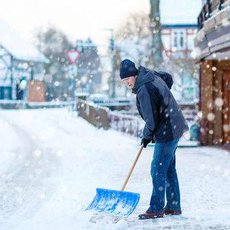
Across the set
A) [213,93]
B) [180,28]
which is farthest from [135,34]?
[213,93]

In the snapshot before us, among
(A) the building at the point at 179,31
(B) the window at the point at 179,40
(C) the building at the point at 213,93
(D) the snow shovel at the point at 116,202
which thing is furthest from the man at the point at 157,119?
(B) the window at the point at 179,40

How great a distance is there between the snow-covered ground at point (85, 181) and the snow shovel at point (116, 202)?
129mm

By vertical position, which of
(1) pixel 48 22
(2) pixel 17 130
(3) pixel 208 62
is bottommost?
(2) pixel 17 130

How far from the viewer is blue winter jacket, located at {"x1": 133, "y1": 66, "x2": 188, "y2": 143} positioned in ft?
21.8

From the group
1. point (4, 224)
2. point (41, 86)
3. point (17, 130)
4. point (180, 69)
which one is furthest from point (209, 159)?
point (41, 86)

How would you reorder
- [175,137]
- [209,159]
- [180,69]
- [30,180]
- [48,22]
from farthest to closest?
[48,22]
[180,69]
[209,159]
[30,180]
[175,137]

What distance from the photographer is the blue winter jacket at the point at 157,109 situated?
6.63m

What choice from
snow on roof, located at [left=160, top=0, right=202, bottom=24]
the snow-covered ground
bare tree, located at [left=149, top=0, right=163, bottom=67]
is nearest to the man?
the snow-covered ground

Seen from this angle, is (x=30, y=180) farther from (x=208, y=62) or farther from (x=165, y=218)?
(x=208, y=62)

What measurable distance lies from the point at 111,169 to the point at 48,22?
66.9 m

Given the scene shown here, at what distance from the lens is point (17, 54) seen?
51.3 m

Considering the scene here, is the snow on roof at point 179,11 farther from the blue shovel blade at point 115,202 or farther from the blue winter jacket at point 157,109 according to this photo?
the blue winter jacket at point 157,109

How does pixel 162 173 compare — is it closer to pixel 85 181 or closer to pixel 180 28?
pixel 85 181

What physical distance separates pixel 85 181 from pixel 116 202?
3.19 metres
